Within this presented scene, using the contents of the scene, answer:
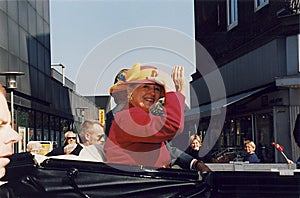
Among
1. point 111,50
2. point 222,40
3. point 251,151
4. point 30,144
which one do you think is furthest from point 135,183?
point 222,40

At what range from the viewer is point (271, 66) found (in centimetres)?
1089

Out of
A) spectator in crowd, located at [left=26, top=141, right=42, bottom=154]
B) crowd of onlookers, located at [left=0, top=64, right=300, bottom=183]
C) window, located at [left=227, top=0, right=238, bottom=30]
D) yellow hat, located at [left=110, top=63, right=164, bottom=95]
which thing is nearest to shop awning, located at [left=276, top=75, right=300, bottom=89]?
window, located at [left=227, top=0, right=238, bottom=30]

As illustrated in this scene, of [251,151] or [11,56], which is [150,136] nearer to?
[251,151]

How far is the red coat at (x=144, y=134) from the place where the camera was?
2.36 meters

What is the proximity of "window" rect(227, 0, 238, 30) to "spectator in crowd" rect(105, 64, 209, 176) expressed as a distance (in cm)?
1145

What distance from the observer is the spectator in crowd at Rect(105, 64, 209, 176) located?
237 cm

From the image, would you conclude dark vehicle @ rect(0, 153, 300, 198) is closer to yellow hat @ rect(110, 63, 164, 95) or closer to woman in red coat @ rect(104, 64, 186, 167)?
woman in red coat @ rect(104, 64, 186, 167)

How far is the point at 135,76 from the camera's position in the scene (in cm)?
250

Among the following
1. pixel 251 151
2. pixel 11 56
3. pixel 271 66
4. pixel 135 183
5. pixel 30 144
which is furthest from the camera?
pixel 271 66

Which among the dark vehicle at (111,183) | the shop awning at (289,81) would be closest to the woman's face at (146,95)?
the dark vehicle at (111,183)

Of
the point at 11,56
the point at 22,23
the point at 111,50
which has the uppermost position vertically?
the point at 22,23

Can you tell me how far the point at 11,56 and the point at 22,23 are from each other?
58cm

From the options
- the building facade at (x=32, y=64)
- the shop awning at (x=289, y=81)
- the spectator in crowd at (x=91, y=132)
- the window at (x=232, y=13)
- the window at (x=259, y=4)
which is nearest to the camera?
the spectator in crowd at (x=91, y=132)

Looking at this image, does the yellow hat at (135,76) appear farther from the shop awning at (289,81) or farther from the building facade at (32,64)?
the shop awning at (289,81)
